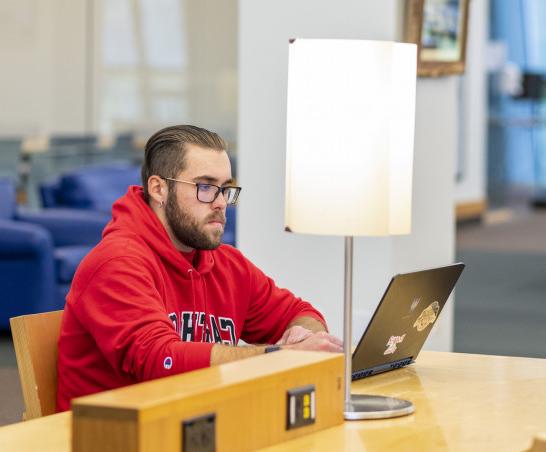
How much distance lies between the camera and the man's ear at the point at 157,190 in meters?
3.13

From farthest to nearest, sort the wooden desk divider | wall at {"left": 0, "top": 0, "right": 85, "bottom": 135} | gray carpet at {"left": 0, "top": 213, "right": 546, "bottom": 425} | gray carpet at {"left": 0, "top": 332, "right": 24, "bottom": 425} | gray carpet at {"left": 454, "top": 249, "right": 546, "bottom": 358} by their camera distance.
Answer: wall at {"left": 0, "top": 0, "right": 85, "bottom": 135} < gray carpet at {"left": 454, "top": 249, "right": 546, "bottom": 358} < gray carpet at {"left": 0, "top": 213, "right": 546, "bottom": 425} < gray carpet at {"left": 0, "top": 332, "right": 24, "bottom": 425} < the wooden desk divider

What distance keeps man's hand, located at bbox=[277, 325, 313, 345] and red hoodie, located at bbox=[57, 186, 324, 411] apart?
0.13 metres

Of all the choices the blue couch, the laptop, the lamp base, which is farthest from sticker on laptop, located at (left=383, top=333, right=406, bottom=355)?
the blue couch

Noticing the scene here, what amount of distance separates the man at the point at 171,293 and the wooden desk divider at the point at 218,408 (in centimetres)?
38

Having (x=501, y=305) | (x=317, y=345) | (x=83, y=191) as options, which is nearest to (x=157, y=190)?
(x=317, y=345)

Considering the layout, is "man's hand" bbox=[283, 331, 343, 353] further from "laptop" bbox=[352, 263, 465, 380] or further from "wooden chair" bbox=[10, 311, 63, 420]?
"wooden chair" bbox=[10, 311, 63, 420]

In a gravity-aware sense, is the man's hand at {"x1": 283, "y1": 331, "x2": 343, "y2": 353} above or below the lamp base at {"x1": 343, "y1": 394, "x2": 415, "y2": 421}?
above

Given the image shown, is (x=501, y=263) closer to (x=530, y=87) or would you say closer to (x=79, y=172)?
(x=79, y=172)

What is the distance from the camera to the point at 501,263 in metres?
11.8

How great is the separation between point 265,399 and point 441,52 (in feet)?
14.1

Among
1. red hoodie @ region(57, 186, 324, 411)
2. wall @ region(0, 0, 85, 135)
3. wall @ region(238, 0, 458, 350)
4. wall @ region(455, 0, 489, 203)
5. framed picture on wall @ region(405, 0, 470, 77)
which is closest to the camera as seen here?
red hoodie @ region(57, 186, 324, 411)

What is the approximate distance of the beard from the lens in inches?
121

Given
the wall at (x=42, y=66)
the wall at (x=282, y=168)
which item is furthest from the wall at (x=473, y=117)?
the wall at (x=282, y=168)

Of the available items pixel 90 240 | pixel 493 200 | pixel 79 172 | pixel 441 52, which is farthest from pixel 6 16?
pixel 493 200
